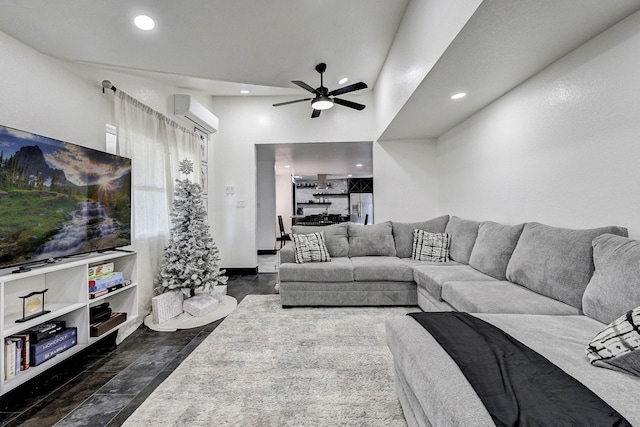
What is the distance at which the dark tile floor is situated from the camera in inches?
62.9

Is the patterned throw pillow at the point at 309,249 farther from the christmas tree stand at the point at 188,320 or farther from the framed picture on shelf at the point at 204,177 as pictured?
the framed picture on shelf at the point at 204,177

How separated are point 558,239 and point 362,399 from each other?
1806 mm

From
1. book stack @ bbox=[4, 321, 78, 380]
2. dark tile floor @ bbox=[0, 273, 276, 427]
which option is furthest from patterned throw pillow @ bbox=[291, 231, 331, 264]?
book stack @ bbox=[4, 321, 78, 380]

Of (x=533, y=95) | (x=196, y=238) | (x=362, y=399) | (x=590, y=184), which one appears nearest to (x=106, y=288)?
(x=196, y=238)

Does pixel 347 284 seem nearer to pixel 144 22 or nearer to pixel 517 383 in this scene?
pixel 517 383

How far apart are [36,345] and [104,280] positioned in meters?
0.59

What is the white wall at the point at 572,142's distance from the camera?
5.97ft

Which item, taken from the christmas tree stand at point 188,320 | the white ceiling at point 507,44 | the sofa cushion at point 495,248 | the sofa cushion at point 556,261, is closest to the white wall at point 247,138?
the christmas tree stand at point 188,320

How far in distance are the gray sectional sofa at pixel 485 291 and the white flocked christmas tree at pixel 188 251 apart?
3.13ft

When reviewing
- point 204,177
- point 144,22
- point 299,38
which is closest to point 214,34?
point 144,22

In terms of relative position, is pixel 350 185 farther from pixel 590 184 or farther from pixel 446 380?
pixel 446 380

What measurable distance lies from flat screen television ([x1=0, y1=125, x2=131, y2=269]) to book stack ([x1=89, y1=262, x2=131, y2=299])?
0.16 m

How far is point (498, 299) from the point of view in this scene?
1994 millimetres

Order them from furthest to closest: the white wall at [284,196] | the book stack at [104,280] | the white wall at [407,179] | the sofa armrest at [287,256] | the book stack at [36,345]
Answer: the white wall at [284,196] < the white wall at [407,179] < the sofa armrest at [287,256] < the book stack at [104,280] < the book stack at [36,345]
